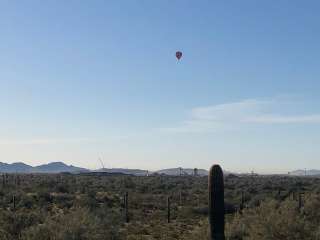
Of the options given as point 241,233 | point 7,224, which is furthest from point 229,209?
point 7,224

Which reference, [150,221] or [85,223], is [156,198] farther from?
[85,223]

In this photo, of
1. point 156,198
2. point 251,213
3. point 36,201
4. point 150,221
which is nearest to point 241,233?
point 251,213

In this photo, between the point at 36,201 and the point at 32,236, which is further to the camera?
the point at 36,201

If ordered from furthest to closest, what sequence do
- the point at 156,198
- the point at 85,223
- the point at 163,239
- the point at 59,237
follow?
the point at 156,198 < the point at 163,239 < the point at 85,223 < the point at 59,237

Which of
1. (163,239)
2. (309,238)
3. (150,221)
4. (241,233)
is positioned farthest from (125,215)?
(309,238)

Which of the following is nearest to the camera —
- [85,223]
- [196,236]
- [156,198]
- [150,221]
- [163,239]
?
[85,223]

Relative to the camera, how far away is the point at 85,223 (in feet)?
66.8

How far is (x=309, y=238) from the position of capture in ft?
70.4

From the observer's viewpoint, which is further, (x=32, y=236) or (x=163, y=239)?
(x=163, y=239)

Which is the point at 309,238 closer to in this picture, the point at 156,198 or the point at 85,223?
the point at 85,223

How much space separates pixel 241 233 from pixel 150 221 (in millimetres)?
10938

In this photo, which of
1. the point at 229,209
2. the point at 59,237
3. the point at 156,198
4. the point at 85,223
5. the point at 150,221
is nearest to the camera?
the point at 59,237

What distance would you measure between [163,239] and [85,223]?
22.7ft

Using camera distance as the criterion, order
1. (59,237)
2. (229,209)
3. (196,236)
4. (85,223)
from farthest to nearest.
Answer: (229,209) < (196,236) < (85,223) < (59,237)
